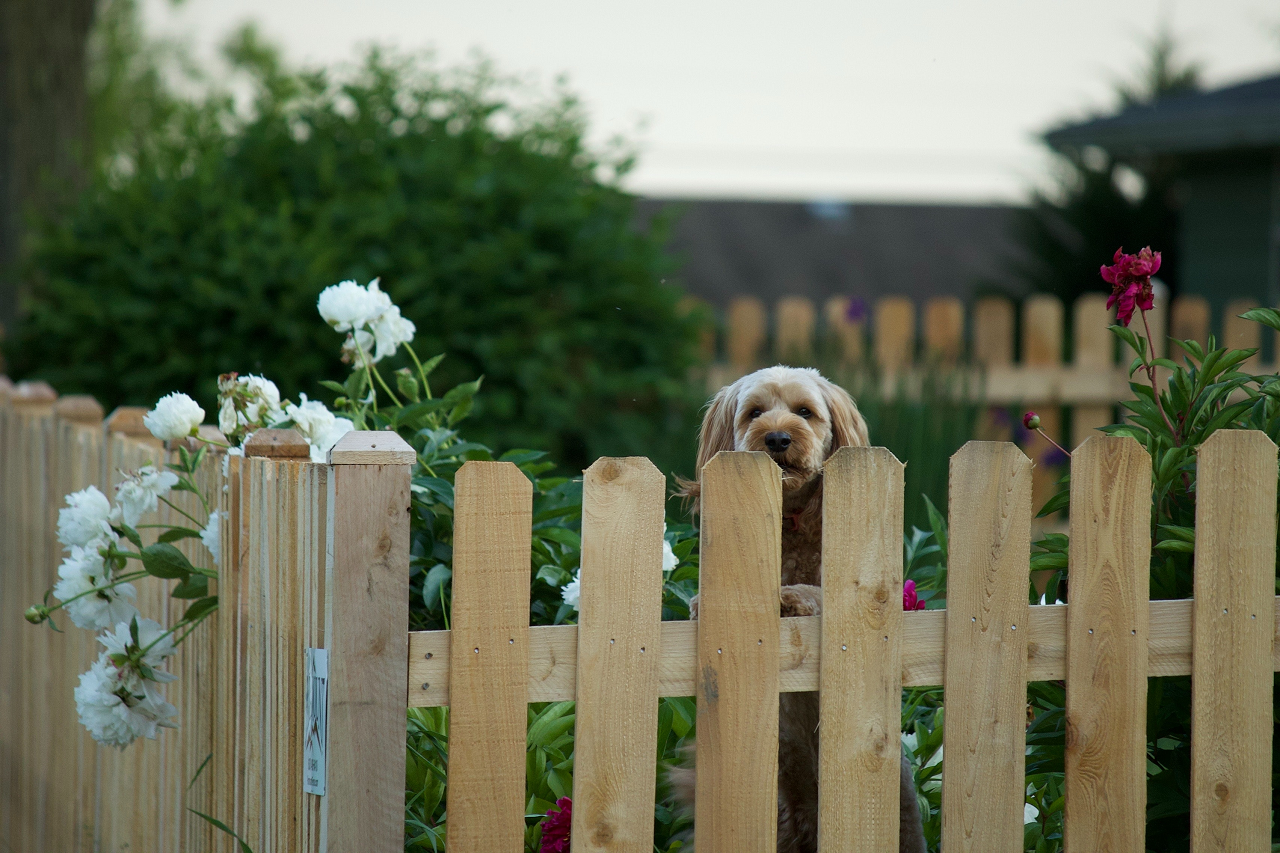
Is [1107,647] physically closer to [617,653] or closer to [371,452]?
[617,653]

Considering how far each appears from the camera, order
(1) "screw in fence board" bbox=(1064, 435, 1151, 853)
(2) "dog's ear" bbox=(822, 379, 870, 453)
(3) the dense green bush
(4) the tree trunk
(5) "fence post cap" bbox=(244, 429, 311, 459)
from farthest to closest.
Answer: (4) the tree trunk, (3) the dense green bush, (2) "dog's ear" bbox=(822, 379, 870, 453), (5) "fence post cap" bbox=(244, 429, 311, 459), (1) "screw in fence board" bbox=(1064, 435, 1151, 853)

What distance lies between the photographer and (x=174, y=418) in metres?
2.37

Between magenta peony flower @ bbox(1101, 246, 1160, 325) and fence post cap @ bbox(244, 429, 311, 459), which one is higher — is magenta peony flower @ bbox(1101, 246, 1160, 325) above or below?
above

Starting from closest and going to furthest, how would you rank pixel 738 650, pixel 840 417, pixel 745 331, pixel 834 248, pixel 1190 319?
pixel 738 650 → pixel 840 417 → pixel 745 331 → pixel 1190 319 → pixel 834 248

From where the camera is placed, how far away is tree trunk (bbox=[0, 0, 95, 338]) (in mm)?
8352

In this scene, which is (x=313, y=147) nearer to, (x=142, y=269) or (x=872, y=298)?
(x=142, y=269)

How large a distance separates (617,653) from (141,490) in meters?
1.11

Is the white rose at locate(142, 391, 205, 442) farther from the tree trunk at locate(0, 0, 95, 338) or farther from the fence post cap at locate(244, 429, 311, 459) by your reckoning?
the tree trunk at locate(0, 0, 95, 338)

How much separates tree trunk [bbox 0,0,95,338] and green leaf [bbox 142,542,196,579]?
22.6ft

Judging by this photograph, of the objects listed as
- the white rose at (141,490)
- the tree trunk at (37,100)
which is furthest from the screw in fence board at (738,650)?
the tree trunk at (37,100)

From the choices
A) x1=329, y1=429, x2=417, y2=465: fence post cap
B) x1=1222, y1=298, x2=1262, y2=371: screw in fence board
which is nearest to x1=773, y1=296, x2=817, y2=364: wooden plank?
x1=1222, y1=298, x2=1262, y2=371: screw in fence board

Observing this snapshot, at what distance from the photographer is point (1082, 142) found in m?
9.92

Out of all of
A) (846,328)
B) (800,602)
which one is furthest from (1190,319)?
(800,602)

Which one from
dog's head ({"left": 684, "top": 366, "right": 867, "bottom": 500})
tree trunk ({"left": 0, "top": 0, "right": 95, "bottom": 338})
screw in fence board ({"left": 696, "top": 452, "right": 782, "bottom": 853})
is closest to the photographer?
screw in fence board ({"left": 696, "top": 452, "right": 782, "bottom": 853})
